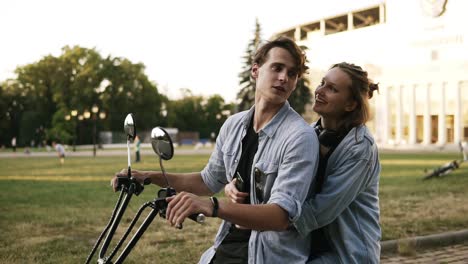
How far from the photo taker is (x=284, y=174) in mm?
2672

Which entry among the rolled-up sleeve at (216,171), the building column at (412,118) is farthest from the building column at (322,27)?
the rolled-up sleeve at (216,171)

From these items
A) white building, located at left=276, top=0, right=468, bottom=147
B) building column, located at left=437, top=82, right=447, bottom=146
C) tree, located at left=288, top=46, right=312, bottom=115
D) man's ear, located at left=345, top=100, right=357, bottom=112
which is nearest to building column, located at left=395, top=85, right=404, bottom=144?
white building, located at left=276, top=0, right=468, bottom=147

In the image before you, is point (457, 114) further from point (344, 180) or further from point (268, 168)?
point (268, 168)

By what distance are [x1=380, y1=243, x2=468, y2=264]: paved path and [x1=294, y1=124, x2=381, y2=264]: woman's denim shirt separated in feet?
14.1

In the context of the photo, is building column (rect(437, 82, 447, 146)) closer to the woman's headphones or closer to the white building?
the white building

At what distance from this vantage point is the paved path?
23.6 ft

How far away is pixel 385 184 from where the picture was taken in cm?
1820

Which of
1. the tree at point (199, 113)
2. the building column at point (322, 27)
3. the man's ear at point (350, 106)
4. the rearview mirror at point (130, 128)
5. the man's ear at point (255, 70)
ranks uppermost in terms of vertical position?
the building column at point (322, 27)

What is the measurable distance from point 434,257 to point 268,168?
5.39 metres

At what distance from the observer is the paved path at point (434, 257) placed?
720cm

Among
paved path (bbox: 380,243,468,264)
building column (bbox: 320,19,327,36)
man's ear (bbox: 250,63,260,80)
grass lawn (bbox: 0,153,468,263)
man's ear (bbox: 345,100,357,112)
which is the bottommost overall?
paved path (bbox: 380,243,468,264)

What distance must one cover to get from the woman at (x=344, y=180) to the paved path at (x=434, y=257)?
14.2 ft

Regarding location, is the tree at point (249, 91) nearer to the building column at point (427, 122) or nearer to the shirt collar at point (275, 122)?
the building column at point (427, 122)

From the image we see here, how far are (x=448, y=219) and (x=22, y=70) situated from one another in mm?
77537
